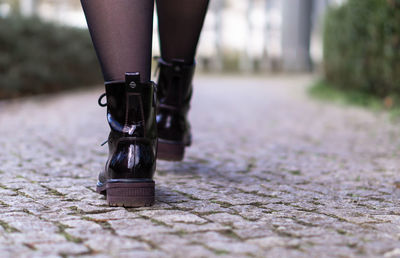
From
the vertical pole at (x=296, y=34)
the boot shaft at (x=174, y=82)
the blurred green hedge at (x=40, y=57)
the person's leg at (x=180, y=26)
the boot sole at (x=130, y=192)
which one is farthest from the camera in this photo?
the vertical pole at (x=296, y=34)

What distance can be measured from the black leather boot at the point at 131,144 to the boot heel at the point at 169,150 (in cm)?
44

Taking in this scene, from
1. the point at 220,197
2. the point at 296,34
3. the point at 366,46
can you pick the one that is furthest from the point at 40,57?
the point at 296,34

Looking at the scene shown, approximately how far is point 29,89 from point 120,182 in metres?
5.56

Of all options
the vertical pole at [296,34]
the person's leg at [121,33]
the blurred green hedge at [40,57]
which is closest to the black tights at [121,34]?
the person's leg at [121,33]

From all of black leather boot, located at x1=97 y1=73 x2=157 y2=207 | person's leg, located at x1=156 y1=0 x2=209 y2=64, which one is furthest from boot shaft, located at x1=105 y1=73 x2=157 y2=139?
person's leg, located at x1=156 y1=0 x2=209 y2=64

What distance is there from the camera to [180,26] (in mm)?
2180

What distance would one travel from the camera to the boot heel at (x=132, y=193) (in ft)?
Result: 5.68

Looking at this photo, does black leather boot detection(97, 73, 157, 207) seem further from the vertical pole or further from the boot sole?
the vertical pole

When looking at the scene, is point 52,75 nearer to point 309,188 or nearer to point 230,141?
point 230,141

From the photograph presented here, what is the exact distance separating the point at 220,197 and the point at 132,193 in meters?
0.34

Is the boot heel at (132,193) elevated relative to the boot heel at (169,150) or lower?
lower

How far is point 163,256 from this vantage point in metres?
1.31

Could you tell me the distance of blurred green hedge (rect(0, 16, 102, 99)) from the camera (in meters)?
6.48

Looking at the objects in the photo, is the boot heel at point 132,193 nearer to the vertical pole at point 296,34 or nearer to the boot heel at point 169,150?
the boot heel at point 169,150
